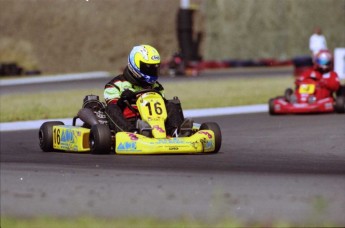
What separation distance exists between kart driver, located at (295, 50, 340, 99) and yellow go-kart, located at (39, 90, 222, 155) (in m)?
6.54

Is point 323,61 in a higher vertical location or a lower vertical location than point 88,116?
higher

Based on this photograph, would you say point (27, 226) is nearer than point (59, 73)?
Yes

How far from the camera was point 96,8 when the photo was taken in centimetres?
4553

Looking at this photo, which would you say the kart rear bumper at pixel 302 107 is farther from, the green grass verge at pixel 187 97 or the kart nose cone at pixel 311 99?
the green grass verge at pixel 187 97

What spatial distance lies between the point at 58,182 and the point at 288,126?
728 centimetres

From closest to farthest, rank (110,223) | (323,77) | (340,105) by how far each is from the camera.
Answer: (110,223)
(340,105)
(323,77)

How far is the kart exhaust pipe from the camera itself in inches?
447

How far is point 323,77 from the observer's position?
1773cm

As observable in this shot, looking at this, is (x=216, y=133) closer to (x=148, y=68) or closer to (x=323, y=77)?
(x=148, y=68)

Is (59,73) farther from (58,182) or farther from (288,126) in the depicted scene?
(58,182)

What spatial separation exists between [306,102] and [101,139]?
7.39 meters

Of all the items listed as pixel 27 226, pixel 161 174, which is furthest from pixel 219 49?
pixel 27 226

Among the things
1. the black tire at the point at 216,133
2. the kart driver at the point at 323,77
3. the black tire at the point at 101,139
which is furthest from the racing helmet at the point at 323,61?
the black tire at the point at 101,139

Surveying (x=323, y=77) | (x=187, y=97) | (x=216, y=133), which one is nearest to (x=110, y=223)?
(x=216, y=133)
